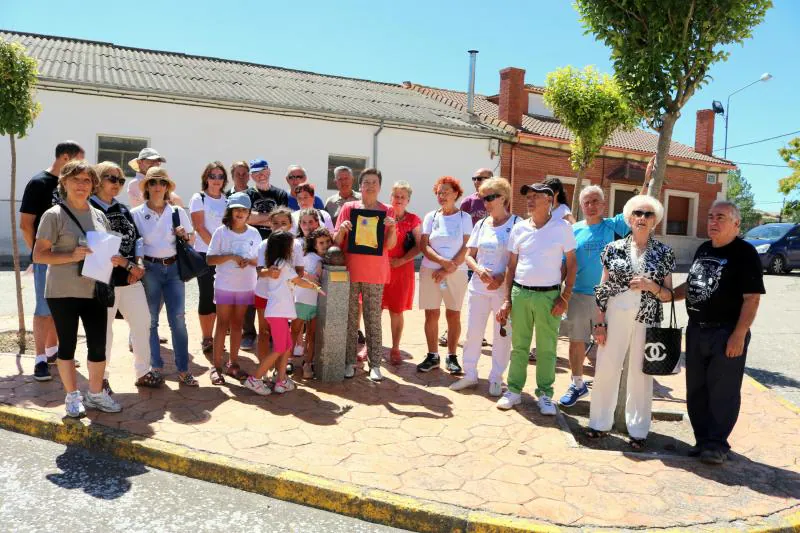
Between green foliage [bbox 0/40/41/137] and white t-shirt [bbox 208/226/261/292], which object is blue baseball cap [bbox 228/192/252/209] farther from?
green foliage [bbox 0/40/41/137]

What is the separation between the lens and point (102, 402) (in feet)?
15.3

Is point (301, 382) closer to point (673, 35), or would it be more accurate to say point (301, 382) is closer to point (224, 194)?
point (224, 194)

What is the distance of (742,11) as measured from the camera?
6.83 m

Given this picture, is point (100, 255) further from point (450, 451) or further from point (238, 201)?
point (450, 451)

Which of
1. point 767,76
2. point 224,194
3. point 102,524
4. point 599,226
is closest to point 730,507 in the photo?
point 599,226

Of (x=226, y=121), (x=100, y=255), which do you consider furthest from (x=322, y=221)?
(x=226, y=121)

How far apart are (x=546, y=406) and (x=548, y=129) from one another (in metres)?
19.7

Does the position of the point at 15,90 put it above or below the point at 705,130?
below

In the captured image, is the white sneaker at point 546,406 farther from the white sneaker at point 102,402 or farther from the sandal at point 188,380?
the white sneaker at point 102,402

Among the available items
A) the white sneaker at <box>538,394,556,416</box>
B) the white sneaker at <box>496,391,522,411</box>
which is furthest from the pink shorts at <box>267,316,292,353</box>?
the white sneaker at <box>538,394,556,416</box>

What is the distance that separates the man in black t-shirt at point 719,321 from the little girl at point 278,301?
9.96 feet

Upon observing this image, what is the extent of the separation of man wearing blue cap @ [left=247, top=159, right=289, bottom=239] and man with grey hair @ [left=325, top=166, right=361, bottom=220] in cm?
51

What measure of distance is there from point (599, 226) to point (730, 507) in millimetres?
2554

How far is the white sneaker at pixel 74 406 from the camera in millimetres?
4484
